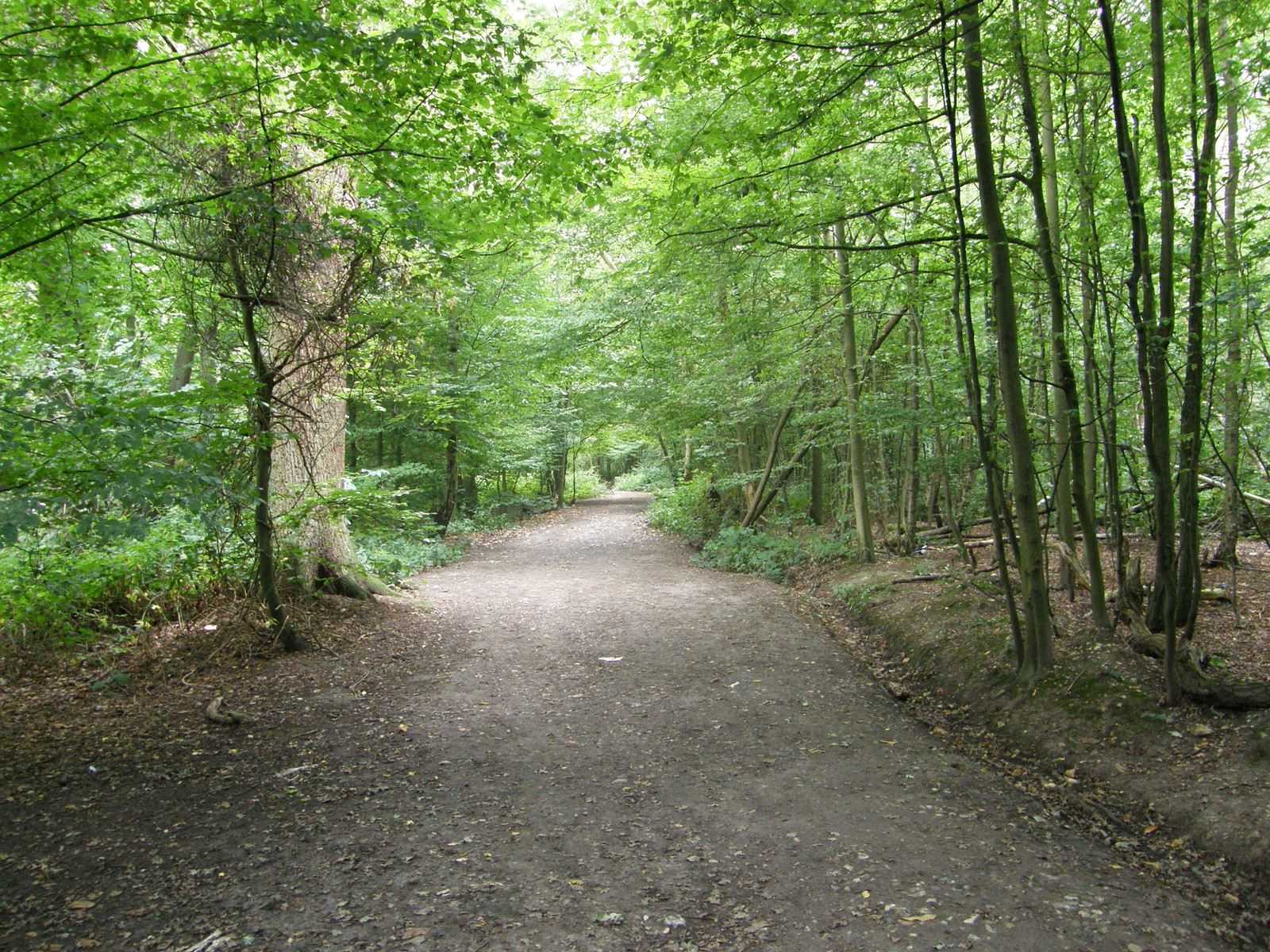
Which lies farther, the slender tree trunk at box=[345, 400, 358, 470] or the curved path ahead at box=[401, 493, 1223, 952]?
the slender tree trunk at box=[345, 400, 358, 470]

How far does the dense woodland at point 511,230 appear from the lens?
4.19 meters

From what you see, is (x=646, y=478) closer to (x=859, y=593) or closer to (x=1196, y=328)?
(x=859, y=593)

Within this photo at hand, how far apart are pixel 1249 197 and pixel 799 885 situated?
1075 cm

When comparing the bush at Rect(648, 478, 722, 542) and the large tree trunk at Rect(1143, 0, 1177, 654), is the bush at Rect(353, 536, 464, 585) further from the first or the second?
the large tree trunk at Rect(1143, 0, 1177, 654)

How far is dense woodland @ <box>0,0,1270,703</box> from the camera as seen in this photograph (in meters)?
4.19

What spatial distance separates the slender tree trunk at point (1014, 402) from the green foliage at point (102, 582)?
594 centimetres

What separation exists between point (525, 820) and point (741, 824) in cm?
116

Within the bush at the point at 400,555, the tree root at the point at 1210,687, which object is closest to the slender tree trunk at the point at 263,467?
the bush at the point at 400,555

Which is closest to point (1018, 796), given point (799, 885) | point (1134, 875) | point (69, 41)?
point (1134, 875)

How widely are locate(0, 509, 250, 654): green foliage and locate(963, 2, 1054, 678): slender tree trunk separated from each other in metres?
5.94

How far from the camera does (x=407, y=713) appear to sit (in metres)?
5.42

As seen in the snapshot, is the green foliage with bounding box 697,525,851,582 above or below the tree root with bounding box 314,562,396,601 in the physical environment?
below

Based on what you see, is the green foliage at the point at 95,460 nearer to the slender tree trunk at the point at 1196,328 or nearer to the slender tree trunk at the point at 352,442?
the slender tree trunk at the point at 1196,328

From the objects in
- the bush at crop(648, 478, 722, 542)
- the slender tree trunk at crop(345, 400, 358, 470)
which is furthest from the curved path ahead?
the slender tree trunk at crop(345, 400, 358, 470)
